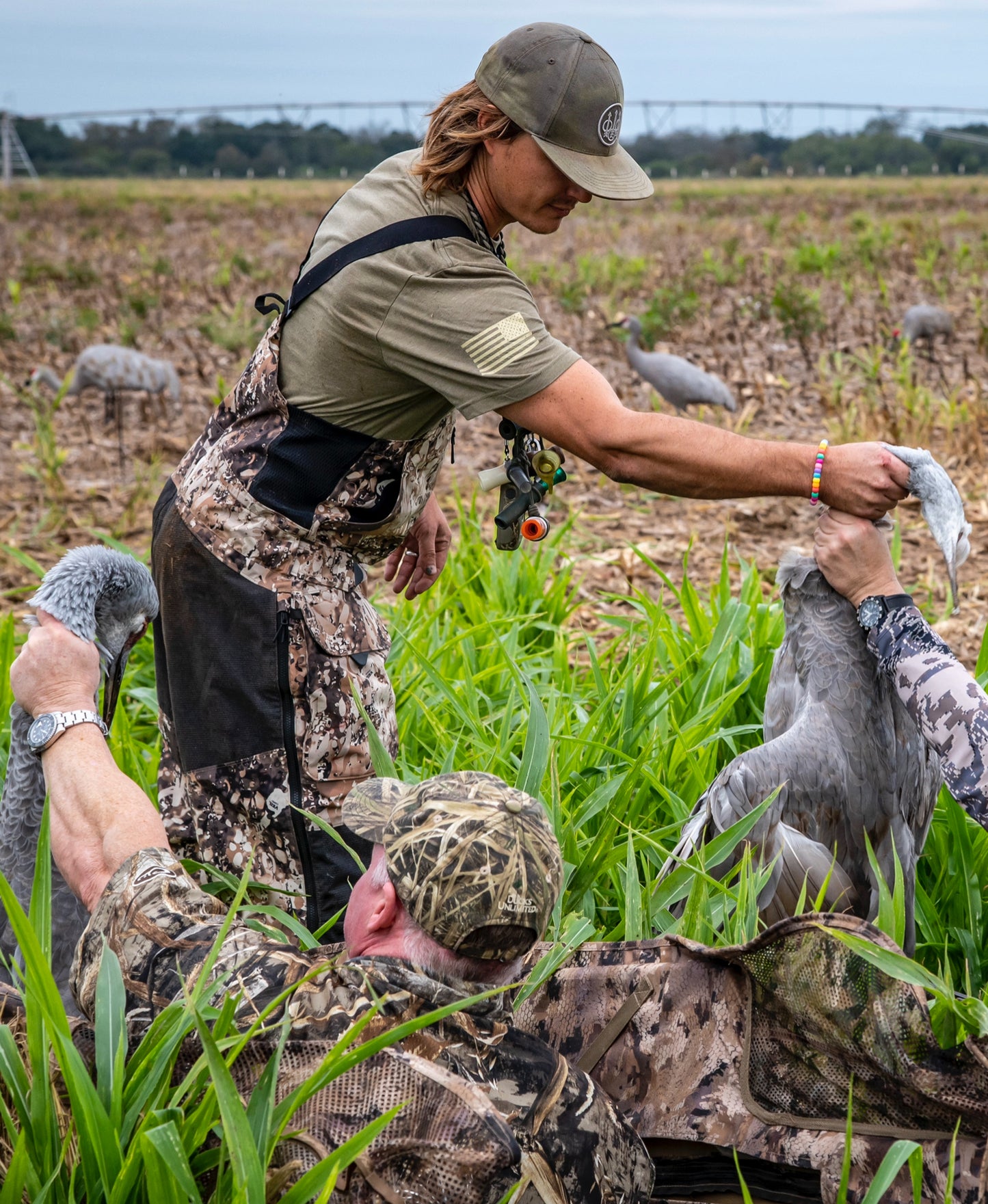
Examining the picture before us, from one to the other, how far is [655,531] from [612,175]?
377 centimetres

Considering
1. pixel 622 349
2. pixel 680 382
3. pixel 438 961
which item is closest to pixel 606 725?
pixel 438 961

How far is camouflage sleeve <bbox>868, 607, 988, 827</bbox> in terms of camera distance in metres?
2.18

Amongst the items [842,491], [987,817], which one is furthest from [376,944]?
[842,491]

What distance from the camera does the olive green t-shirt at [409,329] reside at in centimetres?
237

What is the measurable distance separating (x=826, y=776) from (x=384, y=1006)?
1385 mm

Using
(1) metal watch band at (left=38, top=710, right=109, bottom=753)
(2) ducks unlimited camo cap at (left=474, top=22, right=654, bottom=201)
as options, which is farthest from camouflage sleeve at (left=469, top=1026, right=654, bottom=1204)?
(2) ducks unlimited camo cap at (left=474, top=22, right=654, bottom=201)

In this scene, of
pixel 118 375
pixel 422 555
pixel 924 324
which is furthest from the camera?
pixel 924 324

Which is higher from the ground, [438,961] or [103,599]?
[103,599]

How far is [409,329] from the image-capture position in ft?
7.87

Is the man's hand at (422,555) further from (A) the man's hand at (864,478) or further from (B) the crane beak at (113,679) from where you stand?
(A) the man's hand at (864,478)

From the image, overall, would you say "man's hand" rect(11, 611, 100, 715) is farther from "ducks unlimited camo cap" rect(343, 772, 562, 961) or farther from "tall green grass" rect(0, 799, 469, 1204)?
"ducks unlimited camo cap" rect(343, 772, 562, 961)

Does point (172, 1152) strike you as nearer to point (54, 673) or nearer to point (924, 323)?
point (54, 673)

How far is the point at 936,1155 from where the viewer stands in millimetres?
1892

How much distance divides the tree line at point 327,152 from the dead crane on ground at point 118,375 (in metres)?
39.4
